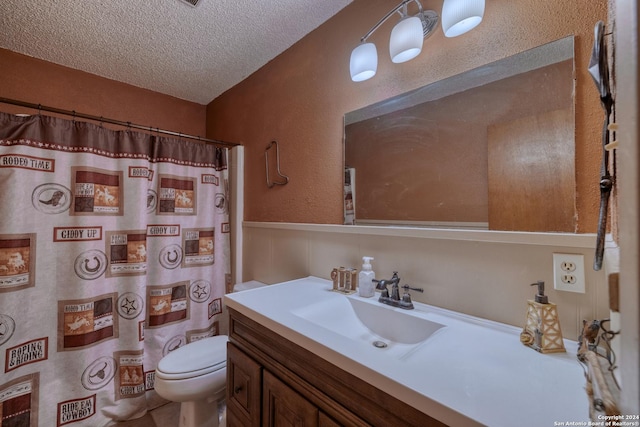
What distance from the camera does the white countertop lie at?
46 cm

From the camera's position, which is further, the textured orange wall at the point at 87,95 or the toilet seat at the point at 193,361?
the textured orange wall at the point at 87,95

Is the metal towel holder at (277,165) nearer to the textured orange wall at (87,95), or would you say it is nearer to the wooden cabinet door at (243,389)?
the wooden cabinet door at (243,389)

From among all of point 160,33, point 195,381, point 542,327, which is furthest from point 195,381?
point 160,33

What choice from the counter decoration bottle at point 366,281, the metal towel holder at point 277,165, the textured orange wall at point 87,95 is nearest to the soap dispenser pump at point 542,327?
the counter decoration bottle at point 366,281

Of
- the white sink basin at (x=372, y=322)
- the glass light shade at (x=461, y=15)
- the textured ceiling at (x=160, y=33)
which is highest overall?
the textured ceiling at (x=160, y=33)

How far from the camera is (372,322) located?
1009 millimetres

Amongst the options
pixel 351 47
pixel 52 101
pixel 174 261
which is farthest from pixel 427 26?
pixel 52 101

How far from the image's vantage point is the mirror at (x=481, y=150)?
778 mm

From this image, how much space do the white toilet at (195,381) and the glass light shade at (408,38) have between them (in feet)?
5.46

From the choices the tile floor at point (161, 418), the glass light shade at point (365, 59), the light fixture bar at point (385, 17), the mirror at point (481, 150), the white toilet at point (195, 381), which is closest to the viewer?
the mirror at point (481, 150)

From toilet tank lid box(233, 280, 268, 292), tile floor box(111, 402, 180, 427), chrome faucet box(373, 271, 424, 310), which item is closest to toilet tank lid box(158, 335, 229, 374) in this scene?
toilet tank lid box(233, 280, 268, 292)

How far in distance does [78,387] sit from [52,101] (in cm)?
185

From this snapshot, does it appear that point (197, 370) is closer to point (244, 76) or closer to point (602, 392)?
point (602, 392)

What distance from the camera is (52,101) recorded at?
5.97ft
